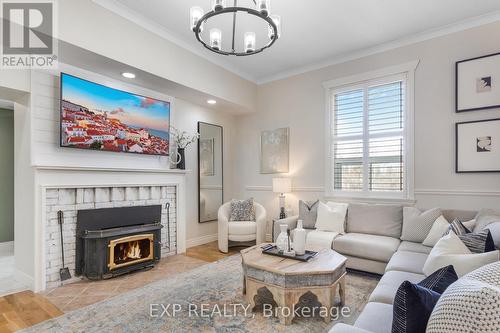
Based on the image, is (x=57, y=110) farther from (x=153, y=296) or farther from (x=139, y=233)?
(x=153, y=296)

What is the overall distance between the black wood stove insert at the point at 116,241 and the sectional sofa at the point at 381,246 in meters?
1.83

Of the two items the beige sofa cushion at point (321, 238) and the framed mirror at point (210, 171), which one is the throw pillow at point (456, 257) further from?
the framed mirror at point (210, 171)

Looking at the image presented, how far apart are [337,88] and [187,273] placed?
364 centimetres

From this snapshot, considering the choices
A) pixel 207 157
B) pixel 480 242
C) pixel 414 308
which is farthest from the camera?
pixel 207 157

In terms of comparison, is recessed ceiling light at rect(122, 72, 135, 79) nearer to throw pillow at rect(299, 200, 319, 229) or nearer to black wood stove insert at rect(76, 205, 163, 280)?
black wood stove insert at rect(76, 205, 163, 280)

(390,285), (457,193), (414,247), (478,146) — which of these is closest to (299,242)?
(390,285)

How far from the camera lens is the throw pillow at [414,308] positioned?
0.98 meters

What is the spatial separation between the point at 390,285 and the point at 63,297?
307 cm

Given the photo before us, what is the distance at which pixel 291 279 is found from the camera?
221 cm

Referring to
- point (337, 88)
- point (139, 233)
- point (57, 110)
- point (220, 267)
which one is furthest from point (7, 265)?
point (337, 88)

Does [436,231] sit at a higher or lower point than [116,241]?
higher

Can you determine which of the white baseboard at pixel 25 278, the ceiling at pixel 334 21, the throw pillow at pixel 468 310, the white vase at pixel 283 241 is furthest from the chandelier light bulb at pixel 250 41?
the white baseboard at pixel 25 278

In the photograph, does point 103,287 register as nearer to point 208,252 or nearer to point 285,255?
point 208,252

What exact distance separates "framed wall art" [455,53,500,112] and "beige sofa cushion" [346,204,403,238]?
1559 mm
